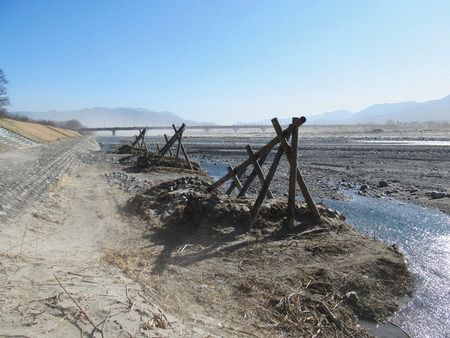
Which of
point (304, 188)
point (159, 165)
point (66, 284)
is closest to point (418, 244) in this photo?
point (304, 188)

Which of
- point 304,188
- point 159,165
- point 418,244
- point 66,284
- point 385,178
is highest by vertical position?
point 304,188

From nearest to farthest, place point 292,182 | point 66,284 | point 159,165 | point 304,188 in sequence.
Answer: point 66,284
point 292,182
point 304,188
point 159,165

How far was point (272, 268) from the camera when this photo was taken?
7.62 meters

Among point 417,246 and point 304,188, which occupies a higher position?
point 304,188

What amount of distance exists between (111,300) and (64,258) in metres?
2.32

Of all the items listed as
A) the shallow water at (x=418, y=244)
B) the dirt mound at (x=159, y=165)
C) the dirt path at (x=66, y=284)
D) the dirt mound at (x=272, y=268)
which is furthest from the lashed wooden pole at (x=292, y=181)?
the dirt mound at (x=159, y=165)

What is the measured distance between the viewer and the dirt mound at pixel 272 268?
604 centimetres

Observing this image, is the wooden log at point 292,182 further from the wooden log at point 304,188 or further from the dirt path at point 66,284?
the dirt path at point 66,284

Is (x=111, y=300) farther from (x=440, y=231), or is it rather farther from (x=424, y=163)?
(x=424, y=163)

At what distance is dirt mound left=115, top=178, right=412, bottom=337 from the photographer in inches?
238

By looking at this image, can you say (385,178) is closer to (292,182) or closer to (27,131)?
(292,182)

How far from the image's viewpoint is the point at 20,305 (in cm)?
479

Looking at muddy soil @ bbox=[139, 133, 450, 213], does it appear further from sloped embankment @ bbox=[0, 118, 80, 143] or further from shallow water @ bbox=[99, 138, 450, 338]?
sloped embankment @ bbox=[0, 118, 80, 143]

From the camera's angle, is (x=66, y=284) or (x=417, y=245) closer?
(x=66, y=284)
